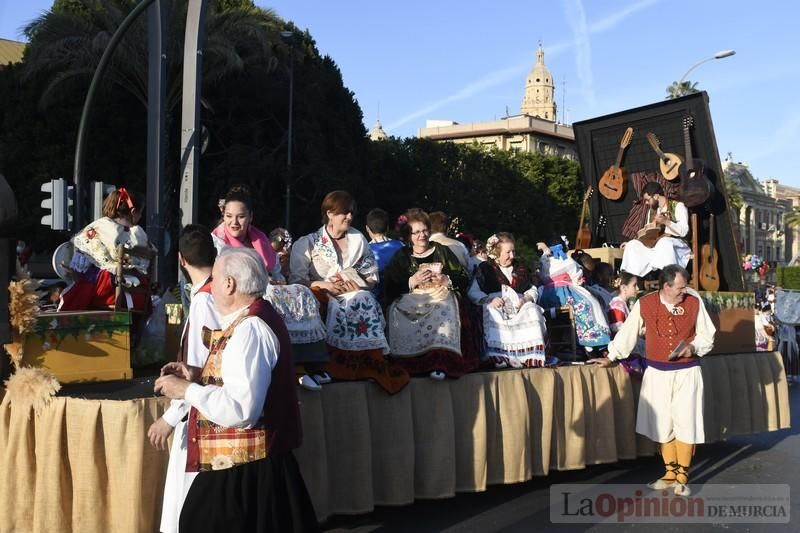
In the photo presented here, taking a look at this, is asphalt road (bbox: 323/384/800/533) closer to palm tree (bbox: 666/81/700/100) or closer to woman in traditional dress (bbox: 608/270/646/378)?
woman in traditional dress (bbox: 608/270/646/378)

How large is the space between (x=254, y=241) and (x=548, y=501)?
310 cm

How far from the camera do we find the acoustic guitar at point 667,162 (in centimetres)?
1059

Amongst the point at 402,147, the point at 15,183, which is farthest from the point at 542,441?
the point at 402,147

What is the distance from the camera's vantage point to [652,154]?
36.8ft

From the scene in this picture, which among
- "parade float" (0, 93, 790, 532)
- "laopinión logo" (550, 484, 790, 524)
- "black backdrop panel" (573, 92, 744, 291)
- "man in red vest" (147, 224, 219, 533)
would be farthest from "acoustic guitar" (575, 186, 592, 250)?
"man in red vest" (147, 224, 219, 533)

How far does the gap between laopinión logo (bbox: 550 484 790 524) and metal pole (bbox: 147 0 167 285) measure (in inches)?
194

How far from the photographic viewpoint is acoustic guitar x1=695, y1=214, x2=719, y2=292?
32.7 feet

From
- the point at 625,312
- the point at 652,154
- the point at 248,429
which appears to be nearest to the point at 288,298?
the point at 248,429

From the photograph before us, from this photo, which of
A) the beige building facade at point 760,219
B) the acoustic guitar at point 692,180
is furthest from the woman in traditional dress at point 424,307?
the beige building facade at point 760,219

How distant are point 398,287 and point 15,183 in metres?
20.4

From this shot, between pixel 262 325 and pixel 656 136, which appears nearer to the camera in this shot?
pixel 262 325

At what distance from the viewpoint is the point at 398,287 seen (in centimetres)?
632

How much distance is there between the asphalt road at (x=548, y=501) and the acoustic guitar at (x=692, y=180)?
115 inches

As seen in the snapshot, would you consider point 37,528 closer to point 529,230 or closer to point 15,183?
point 15,183
